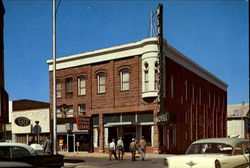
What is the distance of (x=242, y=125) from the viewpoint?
210 ft

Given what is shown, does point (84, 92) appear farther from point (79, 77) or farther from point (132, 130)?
point (132, 130)

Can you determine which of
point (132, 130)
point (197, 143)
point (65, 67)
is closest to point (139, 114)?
point (132, 130)

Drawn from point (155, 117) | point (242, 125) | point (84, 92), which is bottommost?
point (242, 125)

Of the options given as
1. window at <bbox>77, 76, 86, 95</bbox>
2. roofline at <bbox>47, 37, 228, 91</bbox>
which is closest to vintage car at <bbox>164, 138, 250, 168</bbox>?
roofline at <bbox>47, 37, 228, 91</bbox>

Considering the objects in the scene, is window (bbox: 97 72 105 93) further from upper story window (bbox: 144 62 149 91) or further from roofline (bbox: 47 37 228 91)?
upper story window (bbox: 144 62 149 91)

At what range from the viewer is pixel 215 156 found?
8.30 metres

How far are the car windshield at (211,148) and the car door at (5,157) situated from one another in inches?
212

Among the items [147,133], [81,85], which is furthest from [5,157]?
[81,85]

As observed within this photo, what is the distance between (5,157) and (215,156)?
6.17 metres

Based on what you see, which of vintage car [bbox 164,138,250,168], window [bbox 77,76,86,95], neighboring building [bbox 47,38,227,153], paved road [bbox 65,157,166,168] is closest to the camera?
vintage car [bbox 164,138,250,168]

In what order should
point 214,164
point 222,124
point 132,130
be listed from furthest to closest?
point 222,124 < point 132,130 < point 214,164

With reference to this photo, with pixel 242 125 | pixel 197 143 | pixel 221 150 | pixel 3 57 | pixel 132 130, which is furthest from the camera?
pixel 242 125

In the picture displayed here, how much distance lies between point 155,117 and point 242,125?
148ft

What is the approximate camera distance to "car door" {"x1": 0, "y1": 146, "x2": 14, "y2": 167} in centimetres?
847
